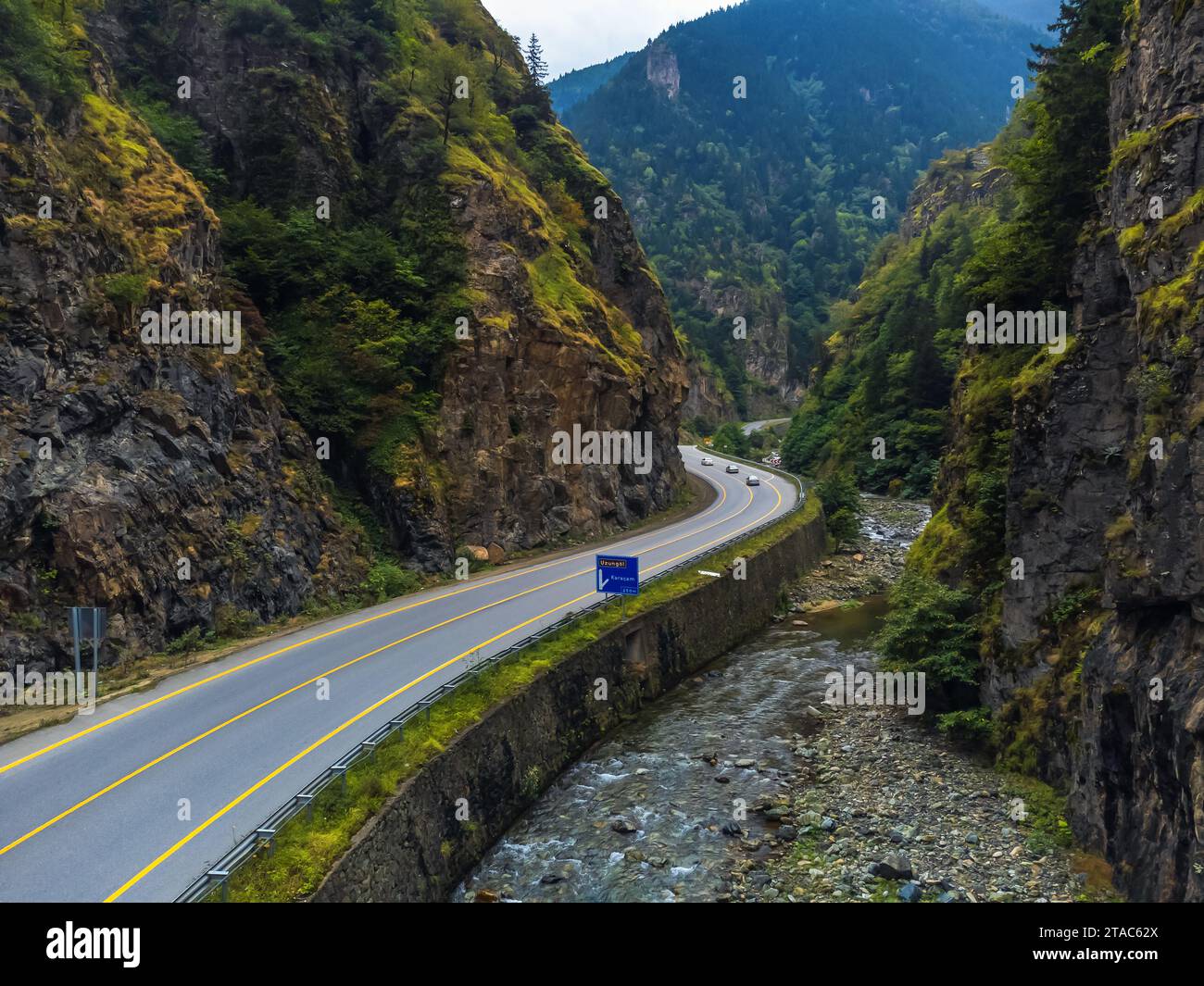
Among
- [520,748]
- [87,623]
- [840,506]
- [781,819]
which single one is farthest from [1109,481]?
[840,506]

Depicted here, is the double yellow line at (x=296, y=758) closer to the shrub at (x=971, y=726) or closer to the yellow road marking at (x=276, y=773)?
the yellow road marking at (x=276, y=773)

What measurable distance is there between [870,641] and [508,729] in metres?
19.1

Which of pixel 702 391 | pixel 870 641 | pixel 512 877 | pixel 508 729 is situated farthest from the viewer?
pixel 702 391

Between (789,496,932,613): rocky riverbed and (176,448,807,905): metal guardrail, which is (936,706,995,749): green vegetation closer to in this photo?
(176,448,807,905): metal guardrail

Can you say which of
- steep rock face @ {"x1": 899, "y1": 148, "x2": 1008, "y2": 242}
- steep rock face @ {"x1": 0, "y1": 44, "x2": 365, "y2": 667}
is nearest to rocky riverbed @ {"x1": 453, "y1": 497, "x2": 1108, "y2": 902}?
steep rock face @ {"x1": 0, "y1": 44, "x2": 365, "y2": 667}

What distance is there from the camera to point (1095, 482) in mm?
19234

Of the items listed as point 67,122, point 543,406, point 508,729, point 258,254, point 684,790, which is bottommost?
point 684,790

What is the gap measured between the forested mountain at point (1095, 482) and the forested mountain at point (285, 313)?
62.3 ft

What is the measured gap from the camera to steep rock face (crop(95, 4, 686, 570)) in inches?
1302

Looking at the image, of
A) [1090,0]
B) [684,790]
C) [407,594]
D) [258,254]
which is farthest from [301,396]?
[1090,0]

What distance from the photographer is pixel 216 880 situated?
1047 cm

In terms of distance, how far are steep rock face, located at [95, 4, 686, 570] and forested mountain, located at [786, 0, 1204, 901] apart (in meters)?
17.8

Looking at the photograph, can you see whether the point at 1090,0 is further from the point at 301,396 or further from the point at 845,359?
the point at 845,359

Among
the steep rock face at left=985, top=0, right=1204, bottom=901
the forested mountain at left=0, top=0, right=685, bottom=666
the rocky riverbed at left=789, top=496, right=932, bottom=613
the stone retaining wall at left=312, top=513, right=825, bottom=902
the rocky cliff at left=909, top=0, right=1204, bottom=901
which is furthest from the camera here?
the rocky riverbed at left=789, top=496, right=932, bottom=613
